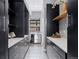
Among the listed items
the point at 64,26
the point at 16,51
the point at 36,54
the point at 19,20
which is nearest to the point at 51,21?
the point at 64,26

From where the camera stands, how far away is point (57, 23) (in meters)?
6.76

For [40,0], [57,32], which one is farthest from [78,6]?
[40,0]

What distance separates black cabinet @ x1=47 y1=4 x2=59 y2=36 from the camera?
6.72 m

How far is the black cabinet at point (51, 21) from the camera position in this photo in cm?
672

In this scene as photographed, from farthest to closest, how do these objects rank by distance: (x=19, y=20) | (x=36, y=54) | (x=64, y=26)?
(x=36, y=54) < (x=19, y=20) < (x=64, y=26)

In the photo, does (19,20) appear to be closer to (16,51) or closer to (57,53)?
(16,51)

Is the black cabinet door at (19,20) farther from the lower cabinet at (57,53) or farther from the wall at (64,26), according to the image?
the lower cabinet at (57,53)

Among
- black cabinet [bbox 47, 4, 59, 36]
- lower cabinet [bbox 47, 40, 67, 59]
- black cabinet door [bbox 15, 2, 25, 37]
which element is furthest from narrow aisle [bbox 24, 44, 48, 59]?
lower cabinet [bbox 47, 40, 67, 59]

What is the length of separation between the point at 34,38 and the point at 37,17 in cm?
242

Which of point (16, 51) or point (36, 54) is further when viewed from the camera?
point (36, 54)

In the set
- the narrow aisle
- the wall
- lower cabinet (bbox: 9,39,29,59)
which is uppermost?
the wall

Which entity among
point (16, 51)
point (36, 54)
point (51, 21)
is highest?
point (51, 21)

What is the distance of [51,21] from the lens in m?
6.76

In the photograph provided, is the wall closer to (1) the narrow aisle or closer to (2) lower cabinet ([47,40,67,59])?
(2) lower cabinet ([47,40,67,59])
